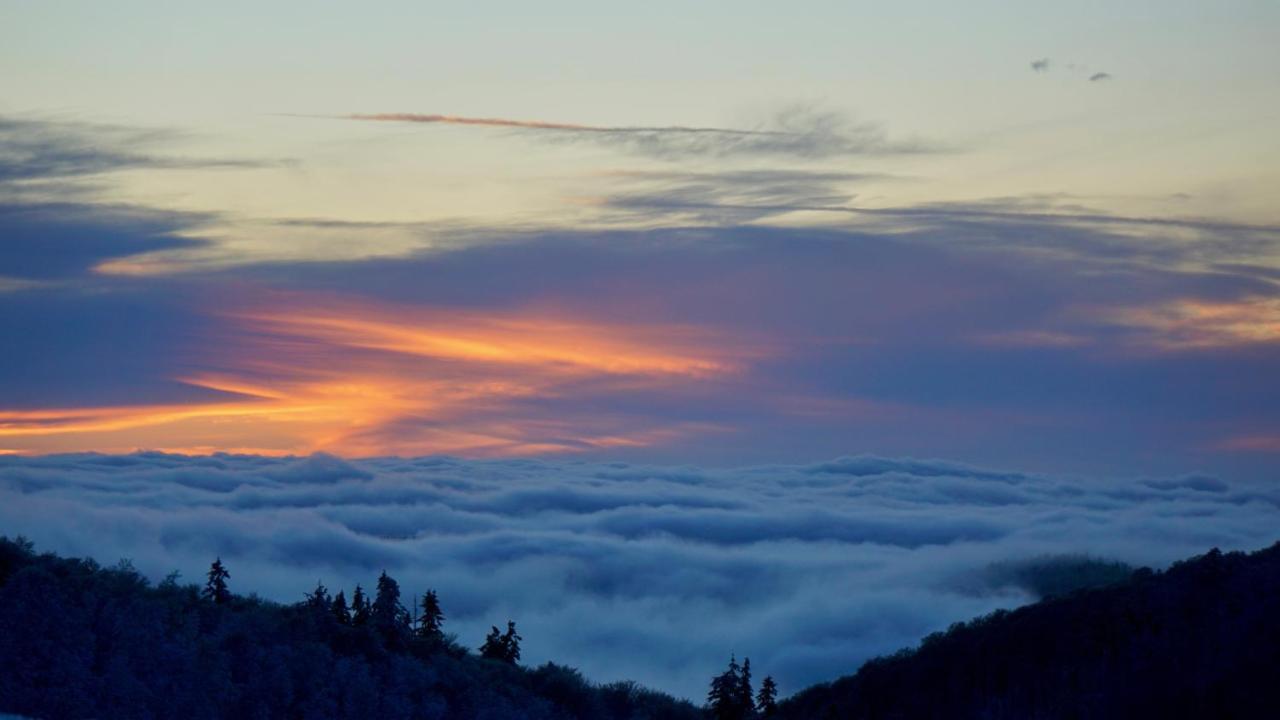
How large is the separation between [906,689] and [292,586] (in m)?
178

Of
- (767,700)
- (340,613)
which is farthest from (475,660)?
(767,700)

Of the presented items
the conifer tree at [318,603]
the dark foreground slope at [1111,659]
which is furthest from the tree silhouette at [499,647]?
the conifer tree at [318,603]

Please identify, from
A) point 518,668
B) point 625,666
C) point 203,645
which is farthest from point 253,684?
point 625,666

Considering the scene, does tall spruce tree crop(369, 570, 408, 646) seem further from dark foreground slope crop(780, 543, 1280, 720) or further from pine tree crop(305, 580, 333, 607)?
dark foreground slope crop(780, 543, 1280, 720)

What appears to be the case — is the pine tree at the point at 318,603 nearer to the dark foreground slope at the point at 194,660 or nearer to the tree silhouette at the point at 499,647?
the dark foreground slope at the point at 194,660

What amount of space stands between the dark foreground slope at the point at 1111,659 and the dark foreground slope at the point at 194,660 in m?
9.69

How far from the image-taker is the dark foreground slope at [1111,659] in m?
25.2

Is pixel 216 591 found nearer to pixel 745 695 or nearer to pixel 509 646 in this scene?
pixel 745 695

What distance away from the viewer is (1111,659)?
28.8 meters

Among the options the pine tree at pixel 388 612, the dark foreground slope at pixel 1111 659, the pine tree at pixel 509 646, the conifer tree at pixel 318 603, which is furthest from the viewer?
the pine tree at pixel 509 646

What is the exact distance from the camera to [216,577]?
34938 millimetres

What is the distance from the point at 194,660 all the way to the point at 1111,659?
1902 centimetres

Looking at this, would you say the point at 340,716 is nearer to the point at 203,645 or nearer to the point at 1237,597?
the point at 203,645

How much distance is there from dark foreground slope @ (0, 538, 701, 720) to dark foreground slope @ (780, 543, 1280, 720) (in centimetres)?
969
